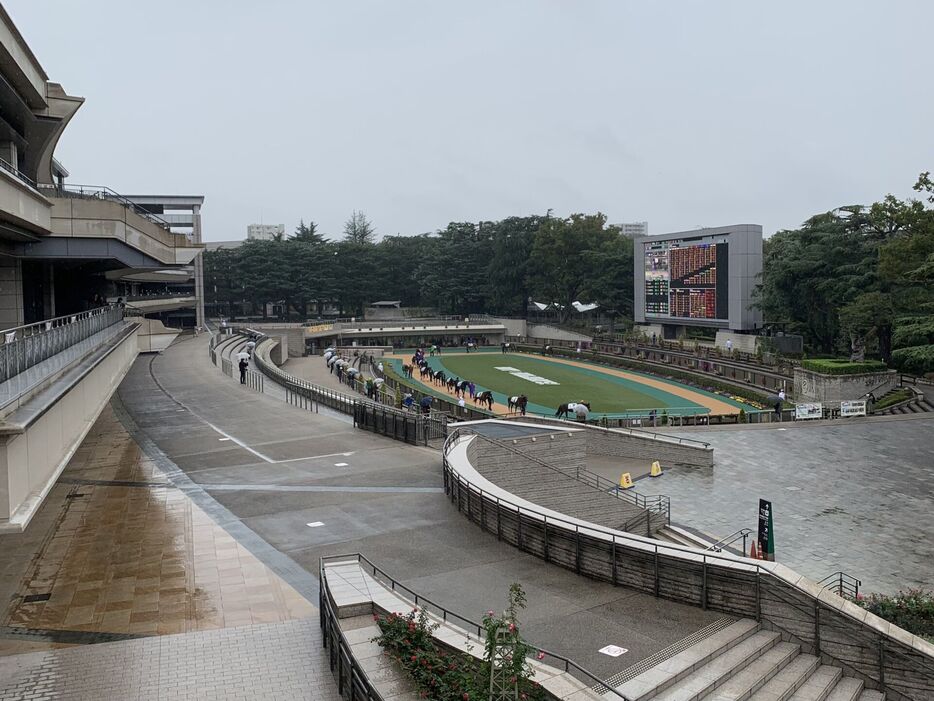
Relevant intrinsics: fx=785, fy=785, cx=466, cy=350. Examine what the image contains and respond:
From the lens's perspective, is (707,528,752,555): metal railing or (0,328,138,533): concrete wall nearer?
(0,328,138,533): concrete wall

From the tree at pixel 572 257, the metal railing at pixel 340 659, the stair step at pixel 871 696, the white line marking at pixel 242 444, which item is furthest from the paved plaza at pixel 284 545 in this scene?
the tree at pixel 572 257

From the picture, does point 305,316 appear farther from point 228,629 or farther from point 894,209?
point 228,629

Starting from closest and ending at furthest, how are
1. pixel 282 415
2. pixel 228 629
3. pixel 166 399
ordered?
pixel 228 629 < pixel 282 415 < pixel 166 399

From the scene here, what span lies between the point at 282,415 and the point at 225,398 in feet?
17.9

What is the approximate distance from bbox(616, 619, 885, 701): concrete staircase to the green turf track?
2911 centimetres

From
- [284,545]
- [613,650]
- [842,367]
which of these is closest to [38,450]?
[284,545]

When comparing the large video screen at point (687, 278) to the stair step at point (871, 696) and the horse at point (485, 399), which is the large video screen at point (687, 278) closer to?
the horse at point (485, 399)

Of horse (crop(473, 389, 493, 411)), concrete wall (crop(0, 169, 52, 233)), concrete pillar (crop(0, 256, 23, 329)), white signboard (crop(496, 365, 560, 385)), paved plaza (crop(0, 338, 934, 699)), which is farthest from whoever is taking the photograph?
white signboard (crop(496, 365, 560, 385))

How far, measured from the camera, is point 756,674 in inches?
395

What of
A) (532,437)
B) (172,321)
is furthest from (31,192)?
(172,321)

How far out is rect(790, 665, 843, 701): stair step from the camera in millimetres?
9875

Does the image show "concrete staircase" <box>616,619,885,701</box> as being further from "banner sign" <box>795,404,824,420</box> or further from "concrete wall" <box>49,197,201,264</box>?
"banner sign" <box>795,404,824,420</box>

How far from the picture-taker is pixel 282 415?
29.4 metres

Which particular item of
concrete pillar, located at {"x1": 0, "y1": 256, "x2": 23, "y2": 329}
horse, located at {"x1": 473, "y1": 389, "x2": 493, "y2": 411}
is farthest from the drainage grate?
horse, located at {"x1": 473, "y1": 389, "x2": 493, "y2": 411}
